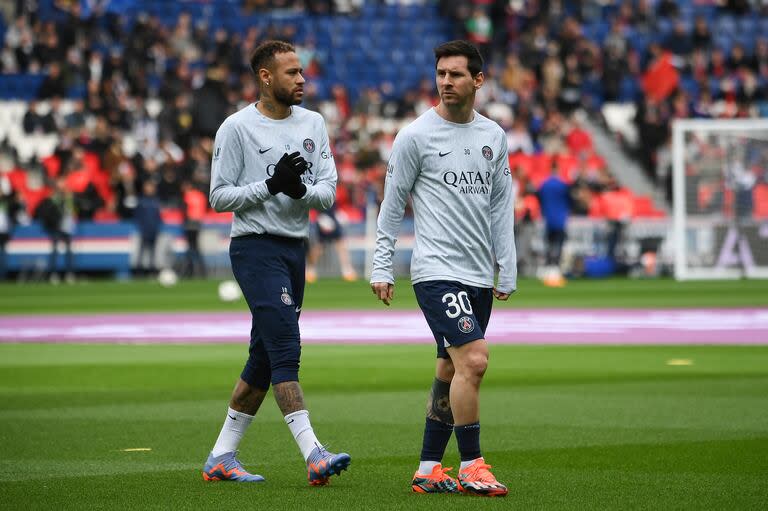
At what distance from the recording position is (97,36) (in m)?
39.1

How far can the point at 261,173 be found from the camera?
8.34m

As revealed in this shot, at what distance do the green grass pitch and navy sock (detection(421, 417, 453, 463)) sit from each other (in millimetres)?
280

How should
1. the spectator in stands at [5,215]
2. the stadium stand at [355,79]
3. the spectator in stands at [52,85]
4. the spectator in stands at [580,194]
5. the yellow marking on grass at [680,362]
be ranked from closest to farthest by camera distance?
the yellow marking on grass at [680,362] < the spectator in stands at [5,215] < the spectator in stands at [580,194] < the stadium stand at [355,79] < the spectator in stands at [52,85]

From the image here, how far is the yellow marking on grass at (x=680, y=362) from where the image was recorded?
14961mm

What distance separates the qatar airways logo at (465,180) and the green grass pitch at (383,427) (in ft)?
5.23

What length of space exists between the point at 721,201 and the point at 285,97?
25030 millimetres

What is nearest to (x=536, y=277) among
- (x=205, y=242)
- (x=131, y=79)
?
(x=205, y=242)

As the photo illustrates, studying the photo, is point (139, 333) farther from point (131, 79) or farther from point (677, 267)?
point (131, 79)

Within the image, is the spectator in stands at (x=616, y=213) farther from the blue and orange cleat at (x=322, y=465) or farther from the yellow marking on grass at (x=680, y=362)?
the blue and orange cleat at (x=322, y=465)

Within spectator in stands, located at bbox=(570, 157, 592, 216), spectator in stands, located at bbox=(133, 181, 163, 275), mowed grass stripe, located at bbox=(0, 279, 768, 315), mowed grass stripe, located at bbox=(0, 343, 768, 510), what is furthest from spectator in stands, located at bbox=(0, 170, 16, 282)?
mowed grass stripe, located at bbox=(0, 343, 768, 510)

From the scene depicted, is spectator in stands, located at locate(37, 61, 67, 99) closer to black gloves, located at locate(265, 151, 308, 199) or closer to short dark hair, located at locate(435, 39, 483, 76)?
black gloves, located at locate(265, 151, 308, 199)

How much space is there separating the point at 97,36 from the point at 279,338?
32375 millimetres

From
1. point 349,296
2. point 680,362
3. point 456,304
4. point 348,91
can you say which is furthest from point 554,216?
point 456,304

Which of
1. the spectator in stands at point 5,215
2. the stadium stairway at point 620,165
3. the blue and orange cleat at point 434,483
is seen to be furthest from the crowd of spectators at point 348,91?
the blue and orange cleat at point 434,483
